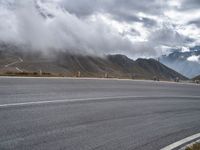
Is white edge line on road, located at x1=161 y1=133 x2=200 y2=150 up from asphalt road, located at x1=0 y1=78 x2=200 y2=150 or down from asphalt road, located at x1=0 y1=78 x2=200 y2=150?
down

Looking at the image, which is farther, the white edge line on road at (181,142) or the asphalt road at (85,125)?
the white edge line on road at (181,142)

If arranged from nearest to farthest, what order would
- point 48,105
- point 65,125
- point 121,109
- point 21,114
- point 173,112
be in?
point 65,125
point 21,114
point 48,105
point 121,109
point 173,112

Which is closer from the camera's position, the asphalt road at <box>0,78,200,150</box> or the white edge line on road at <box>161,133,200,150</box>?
the asphalt road at <box>0,78,200,150</box>

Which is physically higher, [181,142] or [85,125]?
[85,125]

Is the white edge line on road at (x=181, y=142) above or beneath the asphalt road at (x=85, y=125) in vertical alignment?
beneath

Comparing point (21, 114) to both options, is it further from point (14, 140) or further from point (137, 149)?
point (137, 149)

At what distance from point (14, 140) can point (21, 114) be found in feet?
7.72

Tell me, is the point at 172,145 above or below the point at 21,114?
below

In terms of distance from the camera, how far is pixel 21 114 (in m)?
8.88

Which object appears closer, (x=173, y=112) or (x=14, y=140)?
(x=14, y=140)

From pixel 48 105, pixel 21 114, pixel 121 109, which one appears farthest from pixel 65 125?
pixel 121 109

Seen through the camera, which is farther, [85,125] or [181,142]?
[85,125]

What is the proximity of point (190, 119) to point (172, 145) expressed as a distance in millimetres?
4073

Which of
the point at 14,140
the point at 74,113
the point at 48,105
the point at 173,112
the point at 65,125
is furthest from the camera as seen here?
the point at 173,112
